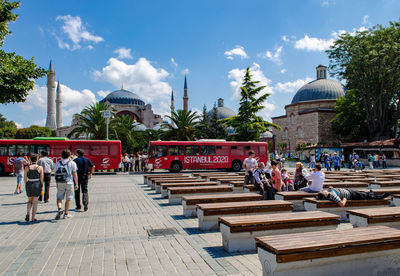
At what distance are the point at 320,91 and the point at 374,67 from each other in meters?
24.3

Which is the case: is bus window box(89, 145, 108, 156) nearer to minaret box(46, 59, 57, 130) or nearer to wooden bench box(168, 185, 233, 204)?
wooden bench box(168, 185, 233, 204)

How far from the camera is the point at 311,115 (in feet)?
186

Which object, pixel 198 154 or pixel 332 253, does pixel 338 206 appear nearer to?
pixel 332 253

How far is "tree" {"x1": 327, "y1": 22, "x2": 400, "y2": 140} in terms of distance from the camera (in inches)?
1401

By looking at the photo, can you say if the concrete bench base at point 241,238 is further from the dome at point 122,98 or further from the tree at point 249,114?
the dome at point 122,98

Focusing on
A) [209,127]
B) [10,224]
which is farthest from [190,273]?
[209,127]

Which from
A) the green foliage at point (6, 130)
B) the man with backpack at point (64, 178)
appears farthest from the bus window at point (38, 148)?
the green foliage at point (6, 130)

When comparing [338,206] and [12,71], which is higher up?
[12,71]

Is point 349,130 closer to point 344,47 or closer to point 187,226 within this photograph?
point 344,47

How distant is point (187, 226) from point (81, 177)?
374cm

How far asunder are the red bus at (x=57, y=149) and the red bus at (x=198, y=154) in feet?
10.3

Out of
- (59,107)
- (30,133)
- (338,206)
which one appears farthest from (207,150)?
(59,107)

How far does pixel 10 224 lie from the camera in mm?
7348

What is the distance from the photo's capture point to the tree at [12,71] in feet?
34.1
